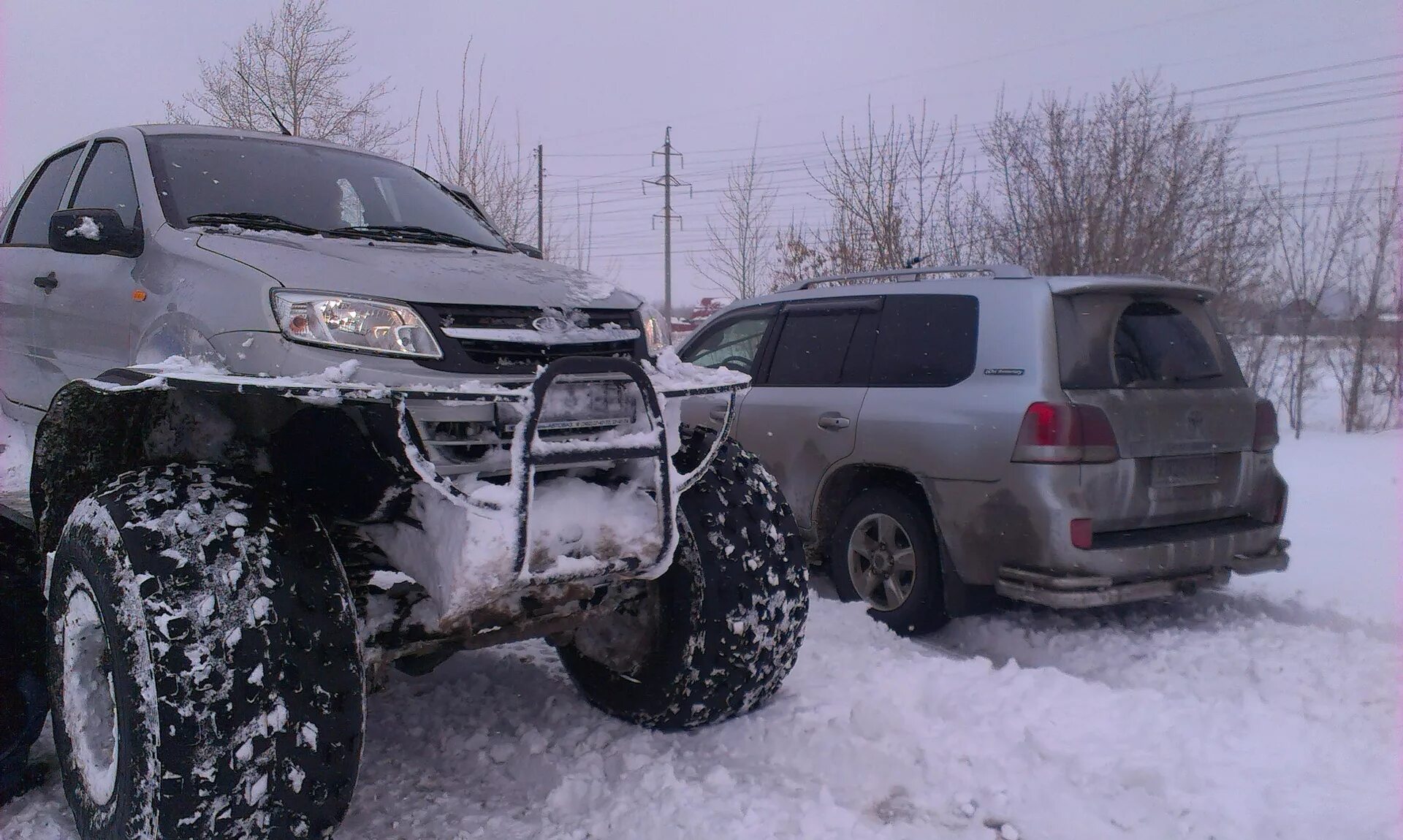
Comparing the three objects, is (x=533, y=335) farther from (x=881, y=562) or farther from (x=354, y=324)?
(x=881, y=562)

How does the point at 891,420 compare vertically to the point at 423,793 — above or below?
above

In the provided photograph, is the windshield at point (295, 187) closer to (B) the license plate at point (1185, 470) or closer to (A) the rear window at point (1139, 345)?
(A) the rear window at point (1139, 345)

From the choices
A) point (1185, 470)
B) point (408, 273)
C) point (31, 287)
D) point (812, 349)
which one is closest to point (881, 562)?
point (812, 349)

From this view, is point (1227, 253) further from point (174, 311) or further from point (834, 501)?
point (174, 311)

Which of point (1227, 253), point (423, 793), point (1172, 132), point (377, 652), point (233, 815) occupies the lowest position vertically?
point (423, 793)

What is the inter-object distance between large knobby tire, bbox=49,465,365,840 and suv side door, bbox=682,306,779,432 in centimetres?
340

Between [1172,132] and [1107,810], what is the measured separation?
11557mm

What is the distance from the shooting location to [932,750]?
10.2ft

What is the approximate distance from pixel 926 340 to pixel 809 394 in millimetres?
780

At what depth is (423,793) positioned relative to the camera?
2.94 m

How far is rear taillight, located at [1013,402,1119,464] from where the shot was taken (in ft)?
13.5

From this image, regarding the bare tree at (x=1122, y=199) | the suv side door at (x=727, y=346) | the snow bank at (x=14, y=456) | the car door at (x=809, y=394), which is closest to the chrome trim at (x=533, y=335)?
the snow bank at (x=14, y=456)

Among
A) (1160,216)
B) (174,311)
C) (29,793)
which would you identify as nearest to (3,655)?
(29,793)

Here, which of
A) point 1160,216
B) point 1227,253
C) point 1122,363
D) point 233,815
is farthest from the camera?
point 1227,253
